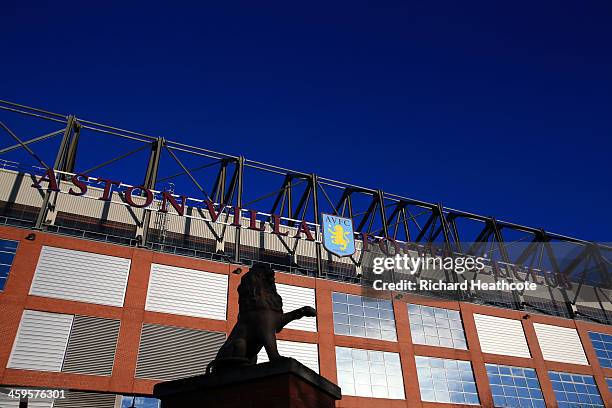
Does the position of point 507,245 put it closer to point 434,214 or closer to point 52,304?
point 434,214

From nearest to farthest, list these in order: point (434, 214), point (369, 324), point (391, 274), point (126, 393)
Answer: point (126, 393), point (369, 324), point (391, 274), point (434, 214)

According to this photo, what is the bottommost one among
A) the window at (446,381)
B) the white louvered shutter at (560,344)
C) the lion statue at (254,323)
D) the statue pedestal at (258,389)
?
the statue pedestal at (258,389)

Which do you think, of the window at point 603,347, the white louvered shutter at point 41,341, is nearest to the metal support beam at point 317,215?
the white louvered shutter at point 41,341

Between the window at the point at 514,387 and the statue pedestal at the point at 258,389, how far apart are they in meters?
38.3

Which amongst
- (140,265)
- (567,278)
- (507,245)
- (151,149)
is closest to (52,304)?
(140,265)

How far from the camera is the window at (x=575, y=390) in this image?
4595 cm

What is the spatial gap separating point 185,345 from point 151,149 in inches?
726

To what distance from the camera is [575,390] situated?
47.0 metres

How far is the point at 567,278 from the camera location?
57.2m

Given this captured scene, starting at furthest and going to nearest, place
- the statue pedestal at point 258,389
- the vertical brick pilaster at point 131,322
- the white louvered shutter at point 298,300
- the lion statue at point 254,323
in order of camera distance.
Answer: the white louvered shutter at point 298,300
the vertical brick pilaster at point 131,322
the lion statue at point 254,323
the statue pedestal at point 258,389
